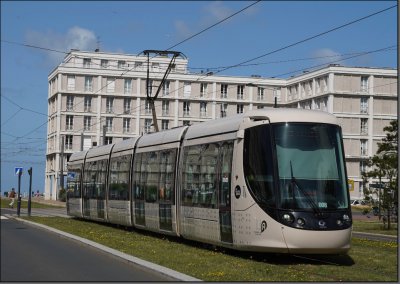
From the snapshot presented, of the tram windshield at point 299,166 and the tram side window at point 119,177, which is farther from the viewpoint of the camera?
the tram side window at point 119,177

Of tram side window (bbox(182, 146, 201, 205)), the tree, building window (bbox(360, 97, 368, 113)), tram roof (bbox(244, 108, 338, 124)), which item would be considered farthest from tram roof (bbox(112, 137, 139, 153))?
building window (bbox(360, 97, 368, 113))

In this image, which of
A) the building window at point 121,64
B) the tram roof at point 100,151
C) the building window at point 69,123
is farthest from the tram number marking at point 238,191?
the building window at point 121,64

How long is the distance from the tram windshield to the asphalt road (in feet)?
10.5

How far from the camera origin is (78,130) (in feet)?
307

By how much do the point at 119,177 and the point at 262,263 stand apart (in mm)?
11771

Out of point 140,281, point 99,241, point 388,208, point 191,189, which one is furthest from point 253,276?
point 388,208

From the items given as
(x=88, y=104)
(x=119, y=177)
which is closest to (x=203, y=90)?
(x=88, y=104)

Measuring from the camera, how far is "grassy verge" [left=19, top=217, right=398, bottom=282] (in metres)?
12.1

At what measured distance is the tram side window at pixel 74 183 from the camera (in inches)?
1291

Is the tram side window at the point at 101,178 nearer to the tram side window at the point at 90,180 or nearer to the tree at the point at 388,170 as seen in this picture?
the tram side window at the point at 90,180

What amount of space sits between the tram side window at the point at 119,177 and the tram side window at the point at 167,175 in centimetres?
394

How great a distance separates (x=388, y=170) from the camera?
3045 cm

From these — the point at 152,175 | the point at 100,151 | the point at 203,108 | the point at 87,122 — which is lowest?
the point at 152,175

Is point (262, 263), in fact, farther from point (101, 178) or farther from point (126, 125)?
point (126, 125)
